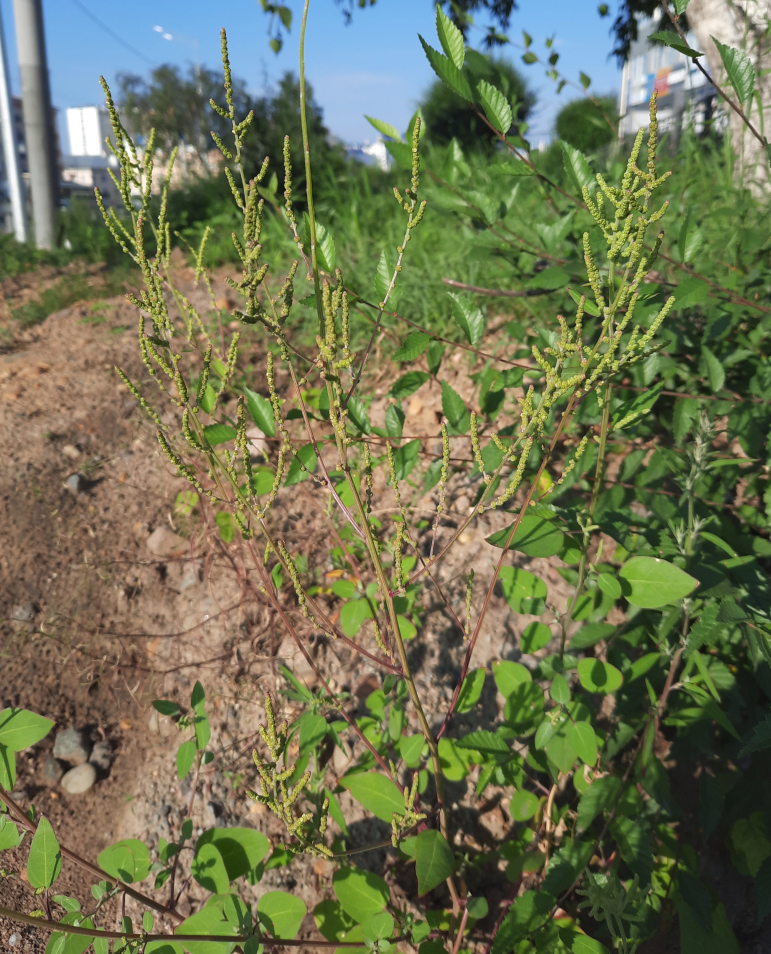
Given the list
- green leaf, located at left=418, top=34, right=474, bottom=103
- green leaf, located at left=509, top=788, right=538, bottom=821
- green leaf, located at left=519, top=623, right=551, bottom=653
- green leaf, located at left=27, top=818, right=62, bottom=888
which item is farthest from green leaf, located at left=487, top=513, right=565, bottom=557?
green leaf, located at left=418, top=34, right=474, bottom=103

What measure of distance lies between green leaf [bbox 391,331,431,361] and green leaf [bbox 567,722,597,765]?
31.4 inches

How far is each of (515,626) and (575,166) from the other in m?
1.25

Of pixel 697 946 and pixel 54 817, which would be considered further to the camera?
pixel 54 817

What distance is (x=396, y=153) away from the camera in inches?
59.6

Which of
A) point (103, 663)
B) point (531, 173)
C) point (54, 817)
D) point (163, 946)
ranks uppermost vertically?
point (531, 173)

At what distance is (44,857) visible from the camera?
0.90 m

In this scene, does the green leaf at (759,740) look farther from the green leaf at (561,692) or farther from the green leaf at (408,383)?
the green leaf at (408,383)

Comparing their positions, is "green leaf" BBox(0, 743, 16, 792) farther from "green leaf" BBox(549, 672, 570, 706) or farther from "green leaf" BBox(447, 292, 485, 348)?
"green leaf" BBox(447, 292, 485, 348)

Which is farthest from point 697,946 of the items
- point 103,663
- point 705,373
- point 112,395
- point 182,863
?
point 112,395

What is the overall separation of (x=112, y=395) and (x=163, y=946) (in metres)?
2.72

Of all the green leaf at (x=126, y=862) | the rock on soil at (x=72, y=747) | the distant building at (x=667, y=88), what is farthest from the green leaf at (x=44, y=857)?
the distant building at (x=667, y=88)

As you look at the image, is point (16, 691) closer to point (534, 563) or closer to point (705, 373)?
point (534, 563)

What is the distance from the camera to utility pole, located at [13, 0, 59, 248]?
657cm

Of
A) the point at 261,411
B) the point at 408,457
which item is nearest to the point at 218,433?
the point at 261,411
